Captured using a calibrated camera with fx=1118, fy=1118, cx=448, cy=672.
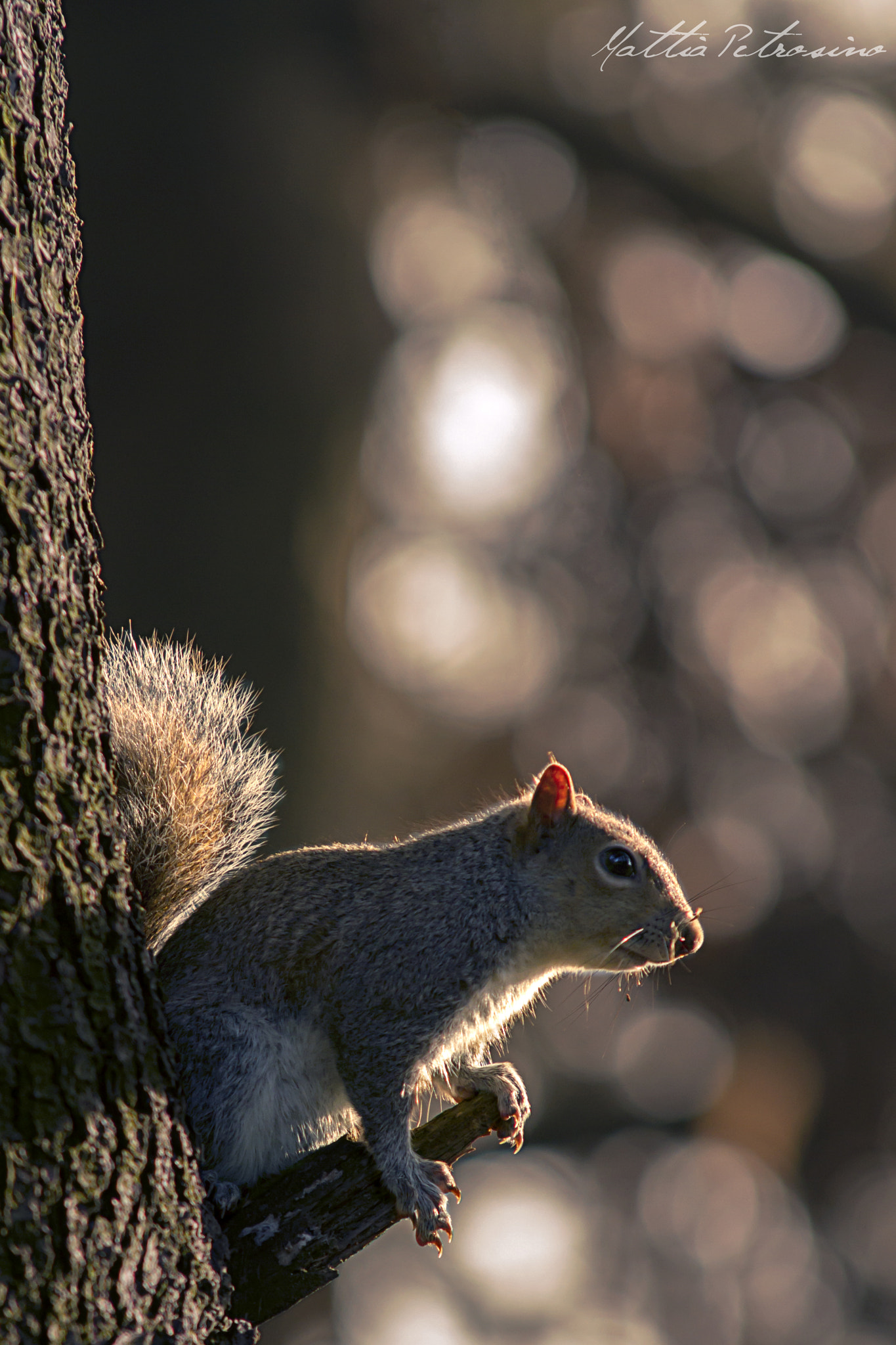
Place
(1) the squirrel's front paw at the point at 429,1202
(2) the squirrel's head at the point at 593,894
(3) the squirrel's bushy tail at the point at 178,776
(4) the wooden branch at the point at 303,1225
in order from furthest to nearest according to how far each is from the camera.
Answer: (2) the squirrel's head at the point at 593,894
(3) the squirrel's bushy tail at the point at 178,776
(1) the squirrel's front paw at the point at 429,1202
(4) the wooden branch at the point at 303,1225

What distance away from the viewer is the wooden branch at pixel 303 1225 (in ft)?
5.10

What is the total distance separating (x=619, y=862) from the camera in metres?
2.29

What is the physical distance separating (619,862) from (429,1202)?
77 cm

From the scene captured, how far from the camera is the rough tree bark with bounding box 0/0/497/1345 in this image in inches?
44.5

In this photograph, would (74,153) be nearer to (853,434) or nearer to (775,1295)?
(853,434)

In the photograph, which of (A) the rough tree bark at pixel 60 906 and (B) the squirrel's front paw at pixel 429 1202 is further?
(B) the squirrel's front paw at pixel 429 1202

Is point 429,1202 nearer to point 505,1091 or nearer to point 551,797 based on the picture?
point 505,1091

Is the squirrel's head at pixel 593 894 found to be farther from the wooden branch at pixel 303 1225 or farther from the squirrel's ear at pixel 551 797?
the wooden branch at pixel 303 1225

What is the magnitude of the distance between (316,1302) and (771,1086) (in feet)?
8.82

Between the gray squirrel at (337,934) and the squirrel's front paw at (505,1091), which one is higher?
the gray squirrel at (337,934)

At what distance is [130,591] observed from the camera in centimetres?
349

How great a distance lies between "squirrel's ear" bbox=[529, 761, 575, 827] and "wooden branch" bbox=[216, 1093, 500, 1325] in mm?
709

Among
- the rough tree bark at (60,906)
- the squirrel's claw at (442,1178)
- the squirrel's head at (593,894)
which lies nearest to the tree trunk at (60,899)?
the rough tree bark at (60,906)

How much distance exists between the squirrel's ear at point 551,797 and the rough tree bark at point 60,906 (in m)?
1.11
